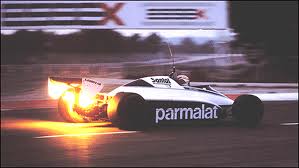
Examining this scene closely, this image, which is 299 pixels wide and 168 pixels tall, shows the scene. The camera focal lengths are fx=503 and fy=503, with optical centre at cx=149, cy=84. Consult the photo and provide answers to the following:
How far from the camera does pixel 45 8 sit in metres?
2.26

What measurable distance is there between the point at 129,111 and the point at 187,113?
514 mm

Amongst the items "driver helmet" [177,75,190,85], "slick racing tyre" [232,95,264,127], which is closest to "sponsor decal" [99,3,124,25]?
"driver helmet" [177,75,190,85]

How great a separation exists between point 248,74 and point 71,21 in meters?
0.84

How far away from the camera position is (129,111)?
2543mm

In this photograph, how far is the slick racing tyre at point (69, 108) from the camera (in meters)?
2.35

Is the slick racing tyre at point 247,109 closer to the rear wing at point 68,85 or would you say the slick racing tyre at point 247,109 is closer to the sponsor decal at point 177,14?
the sponsor decal at point 177,14

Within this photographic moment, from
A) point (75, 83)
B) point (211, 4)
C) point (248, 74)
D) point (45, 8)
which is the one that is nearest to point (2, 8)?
point (45, 8)

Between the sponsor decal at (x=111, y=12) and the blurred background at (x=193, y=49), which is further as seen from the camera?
the sponsor decal at (x=111, y=12)

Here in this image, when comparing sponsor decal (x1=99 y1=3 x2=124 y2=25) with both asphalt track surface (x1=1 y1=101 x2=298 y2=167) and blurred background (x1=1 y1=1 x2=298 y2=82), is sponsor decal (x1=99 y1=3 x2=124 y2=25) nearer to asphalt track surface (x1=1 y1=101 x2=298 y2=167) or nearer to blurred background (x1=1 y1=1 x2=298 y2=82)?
blurred background (x1=1 y1=1 x2=298 y2=82)

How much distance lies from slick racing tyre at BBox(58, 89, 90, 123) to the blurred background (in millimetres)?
179

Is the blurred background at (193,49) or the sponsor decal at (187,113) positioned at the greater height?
the blurred background at (193,49)

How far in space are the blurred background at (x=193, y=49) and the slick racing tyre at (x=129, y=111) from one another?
20cm

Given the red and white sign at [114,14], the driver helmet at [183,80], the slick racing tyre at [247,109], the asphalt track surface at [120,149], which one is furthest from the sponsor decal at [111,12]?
the asphalt track surface at [120,149]

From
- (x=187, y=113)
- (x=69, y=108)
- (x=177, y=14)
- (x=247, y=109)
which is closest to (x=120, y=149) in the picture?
(x=69, y=108)
